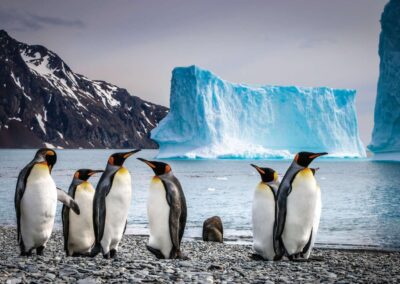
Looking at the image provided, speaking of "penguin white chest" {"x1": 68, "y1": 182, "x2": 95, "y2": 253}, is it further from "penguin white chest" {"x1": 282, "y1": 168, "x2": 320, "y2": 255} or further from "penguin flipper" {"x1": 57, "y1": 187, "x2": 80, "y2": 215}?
"penguin white chest" {"x1": 282, "y1": 168, "x2": 320, "y2": 255}

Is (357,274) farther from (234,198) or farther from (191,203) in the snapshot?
(234,198)

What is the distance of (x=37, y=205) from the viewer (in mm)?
5906

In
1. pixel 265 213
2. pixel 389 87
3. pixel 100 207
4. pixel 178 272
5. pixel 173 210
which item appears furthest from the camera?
pixel 389 87

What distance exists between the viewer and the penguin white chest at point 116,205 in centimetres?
607

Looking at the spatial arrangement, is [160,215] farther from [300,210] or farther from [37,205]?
[300,210]

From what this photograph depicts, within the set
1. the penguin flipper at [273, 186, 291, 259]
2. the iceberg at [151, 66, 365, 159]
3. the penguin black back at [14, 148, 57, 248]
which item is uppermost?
the iceberg at [151, 66, 365, 159]

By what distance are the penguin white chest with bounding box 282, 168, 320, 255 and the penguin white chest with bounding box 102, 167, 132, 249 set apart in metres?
1.87

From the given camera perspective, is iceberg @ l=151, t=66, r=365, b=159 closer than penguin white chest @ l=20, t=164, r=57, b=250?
No

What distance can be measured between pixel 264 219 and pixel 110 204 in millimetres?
1794

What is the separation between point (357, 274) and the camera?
18.1 feet

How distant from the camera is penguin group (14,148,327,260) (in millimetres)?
5945

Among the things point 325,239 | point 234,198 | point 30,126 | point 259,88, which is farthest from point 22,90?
point 325,239

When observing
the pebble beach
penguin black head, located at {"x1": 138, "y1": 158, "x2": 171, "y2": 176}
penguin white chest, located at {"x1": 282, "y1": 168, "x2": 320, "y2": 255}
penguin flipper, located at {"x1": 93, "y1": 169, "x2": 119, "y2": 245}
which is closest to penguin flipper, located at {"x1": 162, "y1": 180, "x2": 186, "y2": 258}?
penguin black head, located at {"x1": 138, "y1": 158, "x2": 171, "y2": 176}

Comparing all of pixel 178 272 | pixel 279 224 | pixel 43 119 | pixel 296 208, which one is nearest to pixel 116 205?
pixel 178 272
